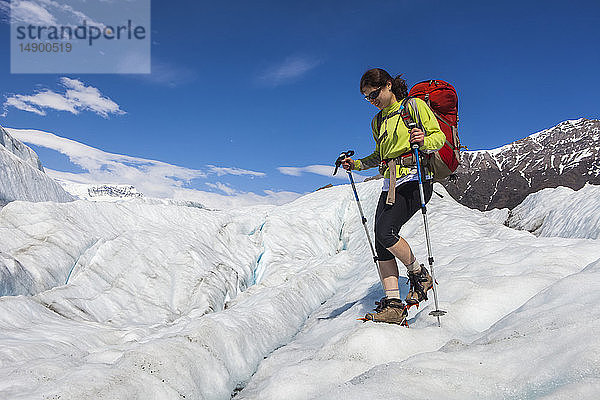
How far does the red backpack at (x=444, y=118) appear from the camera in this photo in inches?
181

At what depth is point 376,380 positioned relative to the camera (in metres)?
2.79

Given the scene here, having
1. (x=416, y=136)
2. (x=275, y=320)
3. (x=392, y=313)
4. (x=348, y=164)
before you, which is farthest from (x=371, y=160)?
(x=275, y=320)

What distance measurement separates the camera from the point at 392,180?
459 centimetres

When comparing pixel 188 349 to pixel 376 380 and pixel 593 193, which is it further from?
pixel 593 193

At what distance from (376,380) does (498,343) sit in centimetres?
110

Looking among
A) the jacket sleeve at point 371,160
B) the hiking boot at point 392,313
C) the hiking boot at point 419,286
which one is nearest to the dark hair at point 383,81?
the jacket sleeve at point 371,160

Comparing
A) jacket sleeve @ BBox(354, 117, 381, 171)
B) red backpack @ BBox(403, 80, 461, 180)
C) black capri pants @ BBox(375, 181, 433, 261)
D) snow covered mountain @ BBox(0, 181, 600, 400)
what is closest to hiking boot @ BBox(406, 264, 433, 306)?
snow covered mountain @ BBox(0, 181, 600, 400)

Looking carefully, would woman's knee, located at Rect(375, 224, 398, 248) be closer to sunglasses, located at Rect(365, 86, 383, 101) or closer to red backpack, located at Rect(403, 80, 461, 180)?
red backpack, located at Rect(403, 80, 461, 180)

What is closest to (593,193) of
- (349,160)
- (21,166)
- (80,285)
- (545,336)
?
(349,160)

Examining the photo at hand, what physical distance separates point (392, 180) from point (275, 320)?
140 inches

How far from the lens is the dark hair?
4.78 m

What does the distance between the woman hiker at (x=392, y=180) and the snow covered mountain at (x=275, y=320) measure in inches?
19.7

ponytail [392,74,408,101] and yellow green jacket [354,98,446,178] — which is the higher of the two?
ponytail [392,74,408,101]

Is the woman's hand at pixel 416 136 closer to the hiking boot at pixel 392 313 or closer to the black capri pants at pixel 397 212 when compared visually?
the black capri pants at pixel 397 212
